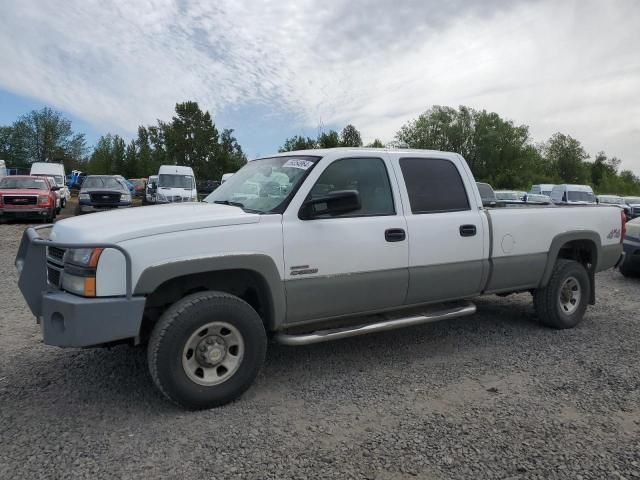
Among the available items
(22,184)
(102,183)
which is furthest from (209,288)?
(102,183)

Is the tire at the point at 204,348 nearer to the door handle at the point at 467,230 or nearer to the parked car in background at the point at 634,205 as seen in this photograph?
the door handle at the point at 467,230

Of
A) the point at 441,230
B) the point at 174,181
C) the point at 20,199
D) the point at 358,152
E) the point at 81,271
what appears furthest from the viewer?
the point at 174,181

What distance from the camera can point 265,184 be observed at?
4.14 m

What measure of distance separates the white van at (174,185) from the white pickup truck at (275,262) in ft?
59.3

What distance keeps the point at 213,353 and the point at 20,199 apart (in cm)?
1556

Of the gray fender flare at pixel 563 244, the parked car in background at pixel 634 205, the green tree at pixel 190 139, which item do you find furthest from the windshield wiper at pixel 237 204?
the green tree at pixel 190 139

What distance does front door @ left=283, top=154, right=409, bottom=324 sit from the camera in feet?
12.1

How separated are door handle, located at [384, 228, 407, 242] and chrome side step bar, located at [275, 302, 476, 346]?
69 centimetres

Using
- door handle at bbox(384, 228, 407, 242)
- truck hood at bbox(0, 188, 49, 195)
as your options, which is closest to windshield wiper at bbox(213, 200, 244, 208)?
door handle at bbox(384, 228, 407, 242)

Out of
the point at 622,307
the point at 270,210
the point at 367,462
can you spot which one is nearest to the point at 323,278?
→ the point at 270,210

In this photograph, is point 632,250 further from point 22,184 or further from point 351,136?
point 351,136

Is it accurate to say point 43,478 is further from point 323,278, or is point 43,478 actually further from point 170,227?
point 323,278

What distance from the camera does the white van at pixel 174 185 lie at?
21.8m

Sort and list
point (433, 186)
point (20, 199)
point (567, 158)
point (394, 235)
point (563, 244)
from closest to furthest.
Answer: point (394, 235)
point (433, 186)
point (563, 244)
point (20, 199)
point (567, 158)
